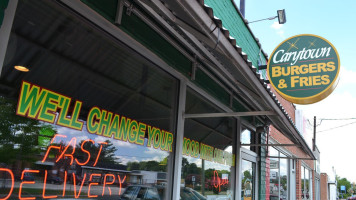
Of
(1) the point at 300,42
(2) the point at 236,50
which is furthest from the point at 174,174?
(1) the point at 300,42

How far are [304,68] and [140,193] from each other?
396 centimetres

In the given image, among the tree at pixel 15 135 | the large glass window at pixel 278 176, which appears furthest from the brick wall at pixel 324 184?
the tree at pixel 15 135

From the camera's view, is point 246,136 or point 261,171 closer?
point 246,136

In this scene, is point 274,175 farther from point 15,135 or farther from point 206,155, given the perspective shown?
point 15,135

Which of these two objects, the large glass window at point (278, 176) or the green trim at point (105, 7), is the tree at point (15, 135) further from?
the large glass window at point (278, 176)

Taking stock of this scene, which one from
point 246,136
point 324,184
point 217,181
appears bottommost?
point 324,184

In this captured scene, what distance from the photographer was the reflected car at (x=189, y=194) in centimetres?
486

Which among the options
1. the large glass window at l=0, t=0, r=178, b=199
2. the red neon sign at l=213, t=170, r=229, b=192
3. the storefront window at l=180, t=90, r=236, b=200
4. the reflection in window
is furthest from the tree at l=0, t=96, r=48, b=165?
the reflection in window

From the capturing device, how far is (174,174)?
455 centimetres

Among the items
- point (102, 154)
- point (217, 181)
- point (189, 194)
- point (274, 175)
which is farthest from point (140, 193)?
point (274, 175)

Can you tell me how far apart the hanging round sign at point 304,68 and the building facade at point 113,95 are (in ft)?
2.35

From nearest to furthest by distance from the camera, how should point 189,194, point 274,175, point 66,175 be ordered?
1. point 66,175
2. point 189,194
3. point 274,175

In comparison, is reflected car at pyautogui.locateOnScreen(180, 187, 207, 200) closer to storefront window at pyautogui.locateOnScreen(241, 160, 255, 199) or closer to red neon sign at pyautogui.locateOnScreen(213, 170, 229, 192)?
red neon sign at pyautogui.locateOnScreen(213, 170, 229, 192)

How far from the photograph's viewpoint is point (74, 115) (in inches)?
121
